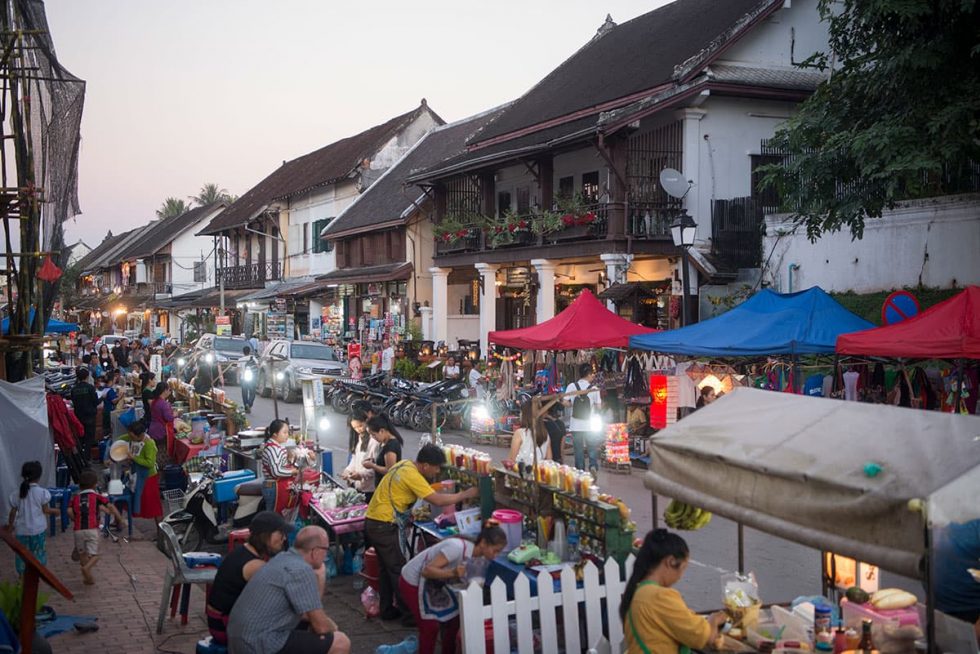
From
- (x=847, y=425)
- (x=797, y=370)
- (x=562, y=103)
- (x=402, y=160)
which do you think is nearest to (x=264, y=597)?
(x=847, y=425)

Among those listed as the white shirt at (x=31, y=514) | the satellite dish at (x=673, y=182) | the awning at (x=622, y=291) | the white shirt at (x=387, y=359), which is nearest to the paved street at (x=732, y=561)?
the white shirt at (x=31, y=514)

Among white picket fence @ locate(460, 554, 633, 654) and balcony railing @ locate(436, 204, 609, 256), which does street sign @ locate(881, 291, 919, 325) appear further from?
balcony railing @ locate(436, 204, 609, 256)

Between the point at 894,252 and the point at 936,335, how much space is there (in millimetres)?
6401

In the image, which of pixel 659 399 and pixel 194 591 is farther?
pixel 659 399

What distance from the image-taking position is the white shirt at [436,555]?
677cm

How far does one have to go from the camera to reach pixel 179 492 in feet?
39.7

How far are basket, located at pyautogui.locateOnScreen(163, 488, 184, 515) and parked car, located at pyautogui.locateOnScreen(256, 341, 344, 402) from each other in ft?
43.2

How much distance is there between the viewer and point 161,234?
6506cm

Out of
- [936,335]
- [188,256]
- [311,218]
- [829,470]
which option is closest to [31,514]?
[829,470]

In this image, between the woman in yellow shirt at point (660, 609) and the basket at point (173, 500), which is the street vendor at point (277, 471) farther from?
the woman in yellow shirt at point (660, 609)

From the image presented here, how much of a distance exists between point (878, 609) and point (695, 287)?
15.5 m

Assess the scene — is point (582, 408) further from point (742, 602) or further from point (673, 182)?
point (742, 602)

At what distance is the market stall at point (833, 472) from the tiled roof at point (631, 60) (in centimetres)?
1678

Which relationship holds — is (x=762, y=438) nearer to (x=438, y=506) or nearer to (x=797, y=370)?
(x=438, y=506)
